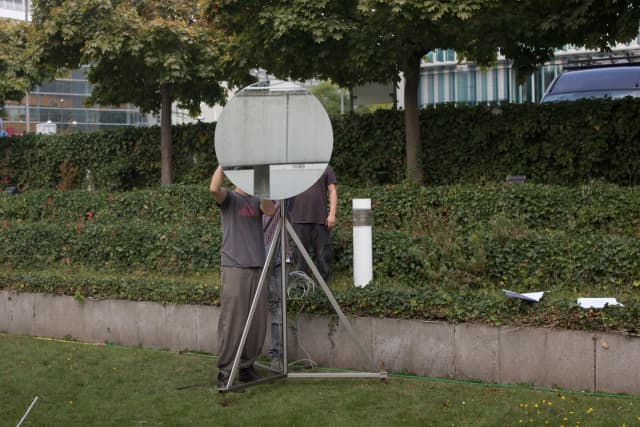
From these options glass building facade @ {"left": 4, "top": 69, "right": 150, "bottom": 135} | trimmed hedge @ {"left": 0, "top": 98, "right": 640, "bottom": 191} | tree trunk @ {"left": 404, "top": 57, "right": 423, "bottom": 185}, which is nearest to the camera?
trimmed hedge @ {"left": 0, "top": 98, "right": 640, "bottom": 191}

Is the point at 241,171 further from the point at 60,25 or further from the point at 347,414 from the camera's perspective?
the point at 60,25

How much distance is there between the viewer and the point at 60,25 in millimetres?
15773

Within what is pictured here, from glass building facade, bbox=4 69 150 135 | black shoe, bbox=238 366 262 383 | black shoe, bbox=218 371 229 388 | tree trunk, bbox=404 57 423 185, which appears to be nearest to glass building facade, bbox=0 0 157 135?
glass building facade, bbox=4 69 150 135

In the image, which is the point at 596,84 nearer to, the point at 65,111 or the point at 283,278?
the point at 283,278

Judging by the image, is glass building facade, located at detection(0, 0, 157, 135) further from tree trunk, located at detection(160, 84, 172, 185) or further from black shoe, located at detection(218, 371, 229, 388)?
black shoe, located at detection(218, 371, 229, 388)

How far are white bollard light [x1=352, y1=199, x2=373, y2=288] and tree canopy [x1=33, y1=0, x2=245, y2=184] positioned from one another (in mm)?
6880

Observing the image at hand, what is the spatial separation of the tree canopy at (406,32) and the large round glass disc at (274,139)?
13.9ft

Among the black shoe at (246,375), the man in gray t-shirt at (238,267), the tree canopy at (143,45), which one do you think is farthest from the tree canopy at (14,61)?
the black shoe at (246,375)

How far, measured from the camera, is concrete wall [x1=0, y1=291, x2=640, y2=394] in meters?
7.46

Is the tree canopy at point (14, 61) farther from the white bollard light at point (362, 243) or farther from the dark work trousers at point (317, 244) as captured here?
the white bollard light at point (362, 243)

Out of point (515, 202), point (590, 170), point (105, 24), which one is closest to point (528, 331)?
point (515, 202)

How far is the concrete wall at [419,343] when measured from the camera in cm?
746

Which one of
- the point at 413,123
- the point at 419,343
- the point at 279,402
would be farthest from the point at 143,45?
the point at 279,402

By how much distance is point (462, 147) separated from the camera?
14.0 m
